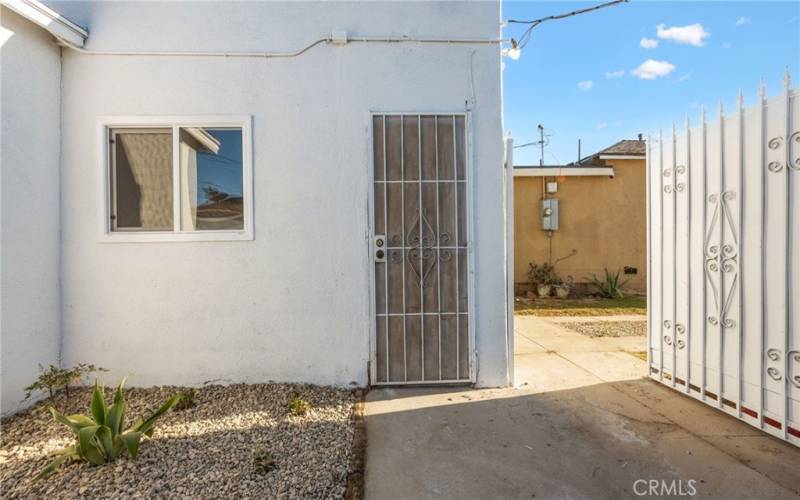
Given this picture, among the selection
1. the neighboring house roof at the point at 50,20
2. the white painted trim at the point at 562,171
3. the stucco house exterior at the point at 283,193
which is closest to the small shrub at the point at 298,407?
the stucco house exterior at the point at 283,193

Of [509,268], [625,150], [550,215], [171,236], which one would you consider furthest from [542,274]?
[171,236]

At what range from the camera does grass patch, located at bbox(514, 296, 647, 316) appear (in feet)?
24.0

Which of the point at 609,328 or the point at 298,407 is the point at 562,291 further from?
the point at 298,407

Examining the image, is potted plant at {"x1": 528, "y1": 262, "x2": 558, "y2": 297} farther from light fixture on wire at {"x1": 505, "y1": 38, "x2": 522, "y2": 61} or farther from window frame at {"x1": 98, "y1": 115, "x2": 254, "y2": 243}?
window frame at {"x1": 98, "y1": 115, "x2": 254, "y2": 243}

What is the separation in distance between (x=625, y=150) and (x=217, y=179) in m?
11.2

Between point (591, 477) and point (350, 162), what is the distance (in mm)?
3152

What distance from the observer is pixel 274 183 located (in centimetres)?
365

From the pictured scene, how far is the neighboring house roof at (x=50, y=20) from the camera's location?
2957mm

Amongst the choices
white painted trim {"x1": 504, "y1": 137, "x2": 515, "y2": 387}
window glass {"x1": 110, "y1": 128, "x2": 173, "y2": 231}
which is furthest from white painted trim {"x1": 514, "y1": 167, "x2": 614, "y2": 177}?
Result: window glass {"x1": 110, "y1": 128, "x2": 173, "y2": 231}

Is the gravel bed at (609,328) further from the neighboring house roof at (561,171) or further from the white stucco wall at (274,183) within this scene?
the neighboring house roof at (561,171)

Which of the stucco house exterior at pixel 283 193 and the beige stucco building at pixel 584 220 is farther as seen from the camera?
the beige stucco building at pixel 584 220

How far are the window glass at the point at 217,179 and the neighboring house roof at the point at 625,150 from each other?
984 cm

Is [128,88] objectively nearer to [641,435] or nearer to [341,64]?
[341,64]

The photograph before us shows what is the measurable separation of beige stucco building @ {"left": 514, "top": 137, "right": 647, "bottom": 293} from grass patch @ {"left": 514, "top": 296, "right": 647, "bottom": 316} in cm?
99
